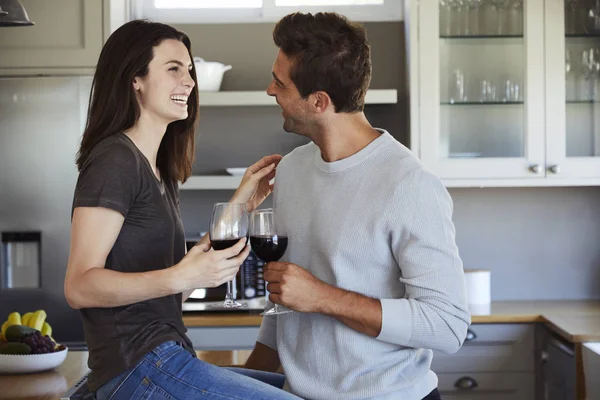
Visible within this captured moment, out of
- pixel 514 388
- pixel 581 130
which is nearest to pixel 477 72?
pixel 581 130

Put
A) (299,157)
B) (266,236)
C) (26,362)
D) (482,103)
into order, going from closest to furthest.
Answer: (266,236), (299,157), (26,362), (482,103)

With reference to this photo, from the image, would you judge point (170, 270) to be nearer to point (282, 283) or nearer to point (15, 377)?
point (282, 283)

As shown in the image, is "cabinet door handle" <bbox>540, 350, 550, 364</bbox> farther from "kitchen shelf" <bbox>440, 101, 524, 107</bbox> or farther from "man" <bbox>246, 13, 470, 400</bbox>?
"man" <bbox>246, 13, 470, 400</bbox>

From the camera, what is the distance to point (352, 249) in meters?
1.85

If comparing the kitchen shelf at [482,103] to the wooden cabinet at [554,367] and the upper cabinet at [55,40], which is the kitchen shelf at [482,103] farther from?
the upper cabinet at [55,40]

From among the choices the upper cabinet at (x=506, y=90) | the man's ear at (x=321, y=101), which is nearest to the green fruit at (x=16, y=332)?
the man's ear at (x=321, y=101)

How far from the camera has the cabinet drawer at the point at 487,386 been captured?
3480 millimetres

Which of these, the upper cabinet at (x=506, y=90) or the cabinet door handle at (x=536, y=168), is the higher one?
the upper cabinet at (x=506, y=90)

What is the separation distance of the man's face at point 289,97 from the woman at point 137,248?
23cm

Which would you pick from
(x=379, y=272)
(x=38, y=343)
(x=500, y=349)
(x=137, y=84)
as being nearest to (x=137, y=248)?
(x=137, y=84)

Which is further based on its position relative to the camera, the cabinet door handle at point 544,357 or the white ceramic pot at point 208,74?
the white ceramic pot at point 208,74

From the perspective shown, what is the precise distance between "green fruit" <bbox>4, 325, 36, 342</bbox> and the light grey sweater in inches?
35.5

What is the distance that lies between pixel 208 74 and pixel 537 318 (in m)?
1.69

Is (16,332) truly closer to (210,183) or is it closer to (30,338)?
(30,338)
